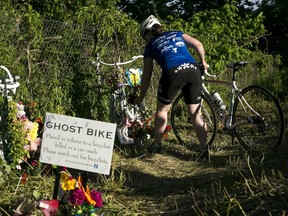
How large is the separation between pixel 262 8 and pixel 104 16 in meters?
11.0

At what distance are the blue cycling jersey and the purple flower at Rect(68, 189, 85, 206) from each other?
2104 mm

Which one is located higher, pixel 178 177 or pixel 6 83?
pixel 6 83

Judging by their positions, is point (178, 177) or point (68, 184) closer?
point (68, 184)

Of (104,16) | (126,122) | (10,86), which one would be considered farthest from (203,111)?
(10,86)

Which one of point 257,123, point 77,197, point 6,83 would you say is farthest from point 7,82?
point 257,123

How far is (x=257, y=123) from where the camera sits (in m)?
5.58

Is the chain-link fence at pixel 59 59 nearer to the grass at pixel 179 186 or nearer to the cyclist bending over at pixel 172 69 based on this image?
the grass at pixel 179 186

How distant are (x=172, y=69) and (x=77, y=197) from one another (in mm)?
2130

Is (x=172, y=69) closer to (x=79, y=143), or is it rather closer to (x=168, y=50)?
(x=168, y=50)

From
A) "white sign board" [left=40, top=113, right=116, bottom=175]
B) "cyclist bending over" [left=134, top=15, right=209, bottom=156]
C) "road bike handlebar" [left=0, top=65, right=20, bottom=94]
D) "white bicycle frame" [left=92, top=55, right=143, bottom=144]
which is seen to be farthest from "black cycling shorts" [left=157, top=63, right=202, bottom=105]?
"white sign board" [left=40, top=113, right=116, bottom=175]

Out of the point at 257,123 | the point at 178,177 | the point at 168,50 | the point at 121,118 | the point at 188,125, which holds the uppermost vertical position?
the point at 168,50

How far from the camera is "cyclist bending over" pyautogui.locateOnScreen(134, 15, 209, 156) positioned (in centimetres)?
506

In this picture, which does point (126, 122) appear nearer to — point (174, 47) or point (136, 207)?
point (174, 47)

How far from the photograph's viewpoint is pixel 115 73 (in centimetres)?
598
